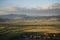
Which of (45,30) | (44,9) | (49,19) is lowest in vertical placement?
(45,30)

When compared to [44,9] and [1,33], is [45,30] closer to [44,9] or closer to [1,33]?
[44,9]

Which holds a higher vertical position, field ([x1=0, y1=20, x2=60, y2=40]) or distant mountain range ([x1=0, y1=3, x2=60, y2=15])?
distant mountain range ([x1=0, y1=3, x2=60, y2=15])

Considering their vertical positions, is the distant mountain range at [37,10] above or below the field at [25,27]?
above

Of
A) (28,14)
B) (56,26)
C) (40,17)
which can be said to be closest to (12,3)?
(28,14)

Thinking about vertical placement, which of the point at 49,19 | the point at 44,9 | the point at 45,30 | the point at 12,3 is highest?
the point at 12,3

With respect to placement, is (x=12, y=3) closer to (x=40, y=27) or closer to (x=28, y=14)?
(x=28, y=14)

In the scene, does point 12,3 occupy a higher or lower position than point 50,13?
higher

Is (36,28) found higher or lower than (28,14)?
lower

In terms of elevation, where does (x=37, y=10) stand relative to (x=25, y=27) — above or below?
above

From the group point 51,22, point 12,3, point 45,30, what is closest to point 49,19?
point 51,22
